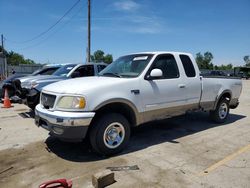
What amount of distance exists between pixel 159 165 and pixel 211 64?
102926 mm

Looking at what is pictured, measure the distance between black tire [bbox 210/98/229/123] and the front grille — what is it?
187 inches

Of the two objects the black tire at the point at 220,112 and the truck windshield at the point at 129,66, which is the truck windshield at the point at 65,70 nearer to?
the truck windshield at the point at 129,66

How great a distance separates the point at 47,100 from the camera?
4855 millimetres

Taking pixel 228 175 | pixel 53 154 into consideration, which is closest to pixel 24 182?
pixel 53 154

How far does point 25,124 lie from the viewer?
7184mm

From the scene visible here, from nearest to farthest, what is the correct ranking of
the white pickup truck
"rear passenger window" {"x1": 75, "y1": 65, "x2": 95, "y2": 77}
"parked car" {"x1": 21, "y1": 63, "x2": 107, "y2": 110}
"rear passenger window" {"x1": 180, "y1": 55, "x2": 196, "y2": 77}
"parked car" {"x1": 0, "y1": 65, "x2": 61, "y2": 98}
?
the white pickup truck, "rear passenger window" {"x1": 180, "y1": 55, "x2": 196, "y2": 77}, "parked car" {"x1": 21, "y1": 63, "x2": 107, "y2": 110}, "parked car" {"x1": 0, "y1": 65, "x2": 61, "y2": 98}, "rear passenger window" {"x1": 75, "y1": 65, "x2": 95, "y2": 77}

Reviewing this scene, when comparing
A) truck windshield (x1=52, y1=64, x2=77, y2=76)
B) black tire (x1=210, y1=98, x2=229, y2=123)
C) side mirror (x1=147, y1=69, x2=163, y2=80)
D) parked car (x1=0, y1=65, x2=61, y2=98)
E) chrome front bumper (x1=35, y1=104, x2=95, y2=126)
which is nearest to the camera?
chrome front bumper (x1=35, y1=104, x2=95, y2=126)

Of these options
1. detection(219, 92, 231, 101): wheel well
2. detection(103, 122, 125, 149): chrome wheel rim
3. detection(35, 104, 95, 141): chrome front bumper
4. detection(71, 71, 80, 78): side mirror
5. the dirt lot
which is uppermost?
detection(71, 71, 80, 78): side mirror

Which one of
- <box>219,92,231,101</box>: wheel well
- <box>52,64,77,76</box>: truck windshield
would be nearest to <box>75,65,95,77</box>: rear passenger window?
<box>52,64,77,76</box>: truck windshield

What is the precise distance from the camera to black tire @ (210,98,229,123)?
24.1 feet

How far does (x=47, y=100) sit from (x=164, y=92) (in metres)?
2.41

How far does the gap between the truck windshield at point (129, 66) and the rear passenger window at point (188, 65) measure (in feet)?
3.47

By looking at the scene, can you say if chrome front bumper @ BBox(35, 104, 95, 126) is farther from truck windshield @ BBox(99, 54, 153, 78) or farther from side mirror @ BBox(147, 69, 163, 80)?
side mirror @ BBox(147, 69, 163, 80)

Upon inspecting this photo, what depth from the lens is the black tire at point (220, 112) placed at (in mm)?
7344
